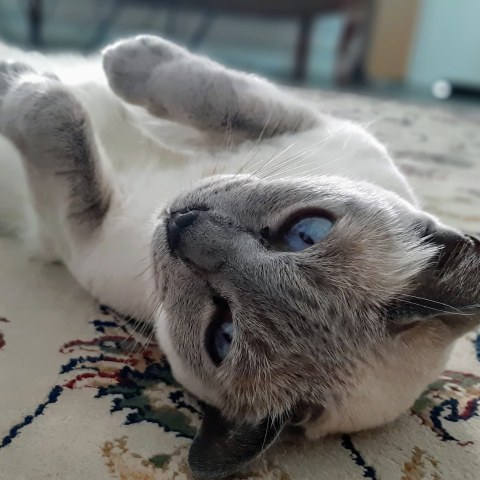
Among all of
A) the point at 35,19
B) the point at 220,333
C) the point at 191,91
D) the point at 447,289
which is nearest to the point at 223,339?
the point at 220,333

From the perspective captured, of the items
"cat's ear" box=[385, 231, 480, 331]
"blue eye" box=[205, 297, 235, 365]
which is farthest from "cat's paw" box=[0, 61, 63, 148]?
"cat's ear" box=[385, 231, 480, 331]

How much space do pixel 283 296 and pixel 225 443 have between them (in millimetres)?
242

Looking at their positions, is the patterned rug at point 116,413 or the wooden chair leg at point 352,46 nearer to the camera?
the patterned rug at point 116,413

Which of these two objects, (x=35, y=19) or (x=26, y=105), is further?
(x=35, y=19)

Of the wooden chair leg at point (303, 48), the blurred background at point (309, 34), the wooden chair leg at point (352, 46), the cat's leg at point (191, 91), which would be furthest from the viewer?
the wooden chair leg at point (303, 48)

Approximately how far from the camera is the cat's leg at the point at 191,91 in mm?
1275

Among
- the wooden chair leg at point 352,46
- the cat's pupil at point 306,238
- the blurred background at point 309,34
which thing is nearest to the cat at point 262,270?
the cat's pupil at point 306,238

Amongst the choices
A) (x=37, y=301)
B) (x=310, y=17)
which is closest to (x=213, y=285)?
(x=37, y=301)

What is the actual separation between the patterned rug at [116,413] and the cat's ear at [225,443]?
4 centimetres

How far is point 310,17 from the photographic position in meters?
6.03

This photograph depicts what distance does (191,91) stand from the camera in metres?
1.27

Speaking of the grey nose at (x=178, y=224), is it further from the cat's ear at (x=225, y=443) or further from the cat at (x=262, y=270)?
the cat's ear at (x=225, y=443)

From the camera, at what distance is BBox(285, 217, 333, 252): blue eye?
0.93 metres

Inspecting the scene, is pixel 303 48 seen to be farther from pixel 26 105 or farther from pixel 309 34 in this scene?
pixel 26 105
